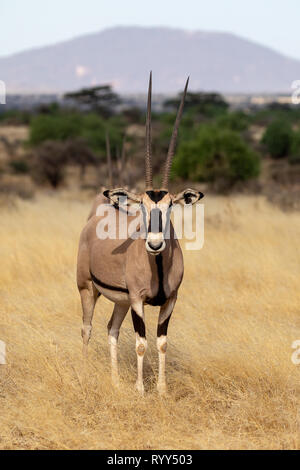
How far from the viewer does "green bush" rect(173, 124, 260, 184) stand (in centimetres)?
2423

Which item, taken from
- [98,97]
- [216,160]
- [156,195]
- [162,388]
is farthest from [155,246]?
[98,97]

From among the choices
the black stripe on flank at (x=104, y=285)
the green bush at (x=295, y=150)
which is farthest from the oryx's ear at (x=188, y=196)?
the green bush at (x=295, y=150)

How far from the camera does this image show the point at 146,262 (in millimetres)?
5180

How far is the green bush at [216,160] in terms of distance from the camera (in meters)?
24.2

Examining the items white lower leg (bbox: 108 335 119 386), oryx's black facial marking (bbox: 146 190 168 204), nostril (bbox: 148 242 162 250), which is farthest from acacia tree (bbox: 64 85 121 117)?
nostril (bbox: 148 242 162 250)

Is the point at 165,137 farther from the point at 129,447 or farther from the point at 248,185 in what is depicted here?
the point at 129,447

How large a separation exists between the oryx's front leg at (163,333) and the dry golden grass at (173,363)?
13 centimetres

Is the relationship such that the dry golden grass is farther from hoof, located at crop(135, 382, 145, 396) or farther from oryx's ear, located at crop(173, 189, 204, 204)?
oryx's ear, located at crop(173, 189, 204, 204)

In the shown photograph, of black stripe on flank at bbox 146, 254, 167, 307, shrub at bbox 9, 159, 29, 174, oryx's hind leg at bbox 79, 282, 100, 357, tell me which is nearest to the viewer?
black stripe on flank at bbox 146, 254, 167, 307

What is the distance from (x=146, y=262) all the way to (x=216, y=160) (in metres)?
19.9

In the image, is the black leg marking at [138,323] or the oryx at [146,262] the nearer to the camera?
the oryx at [146,262]

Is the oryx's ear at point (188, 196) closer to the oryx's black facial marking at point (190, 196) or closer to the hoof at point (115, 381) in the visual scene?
the oryx's black facial marking at point (190, 196)

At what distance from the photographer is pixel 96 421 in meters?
4.95

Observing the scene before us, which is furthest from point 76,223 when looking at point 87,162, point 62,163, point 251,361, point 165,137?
point 165,137
